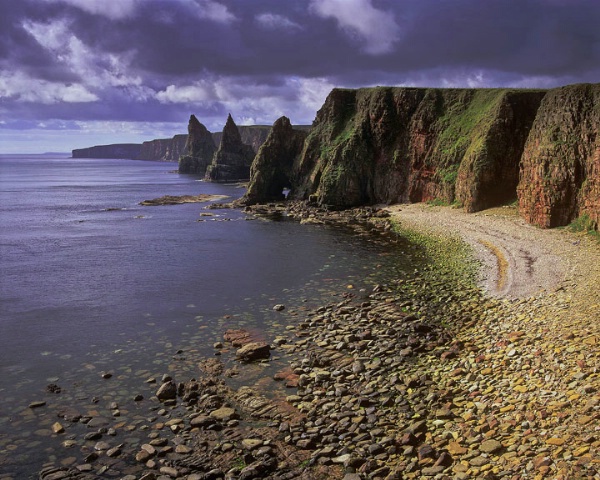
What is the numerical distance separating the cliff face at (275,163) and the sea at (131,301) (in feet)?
102

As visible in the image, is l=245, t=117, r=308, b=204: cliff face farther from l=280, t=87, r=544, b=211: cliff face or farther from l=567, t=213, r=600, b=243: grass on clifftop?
l=567, t=213, r=600, b=243: grass on clifftop

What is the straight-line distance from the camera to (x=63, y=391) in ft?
72.7

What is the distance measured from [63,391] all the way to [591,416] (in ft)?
69.1

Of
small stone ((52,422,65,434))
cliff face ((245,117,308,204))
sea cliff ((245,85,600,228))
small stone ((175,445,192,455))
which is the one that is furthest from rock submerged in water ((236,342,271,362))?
cliff face ((245,117,308,204))

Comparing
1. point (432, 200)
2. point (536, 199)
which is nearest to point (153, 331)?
point (536, 199)

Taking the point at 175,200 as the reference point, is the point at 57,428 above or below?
below

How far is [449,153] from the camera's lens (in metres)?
77.8

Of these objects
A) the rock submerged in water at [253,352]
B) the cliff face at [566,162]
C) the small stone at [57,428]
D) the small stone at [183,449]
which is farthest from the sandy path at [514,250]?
the small stone at [57,428]

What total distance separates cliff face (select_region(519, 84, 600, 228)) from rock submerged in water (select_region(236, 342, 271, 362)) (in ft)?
111

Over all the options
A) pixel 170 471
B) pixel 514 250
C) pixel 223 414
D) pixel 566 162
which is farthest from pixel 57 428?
pixel 566 162

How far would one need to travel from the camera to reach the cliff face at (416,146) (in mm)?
66562

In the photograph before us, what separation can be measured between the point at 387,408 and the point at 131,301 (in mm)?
23054

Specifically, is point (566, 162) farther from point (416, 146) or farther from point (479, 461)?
point (479, 461)

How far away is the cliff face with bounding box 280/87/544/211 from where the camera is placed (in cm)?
6656
